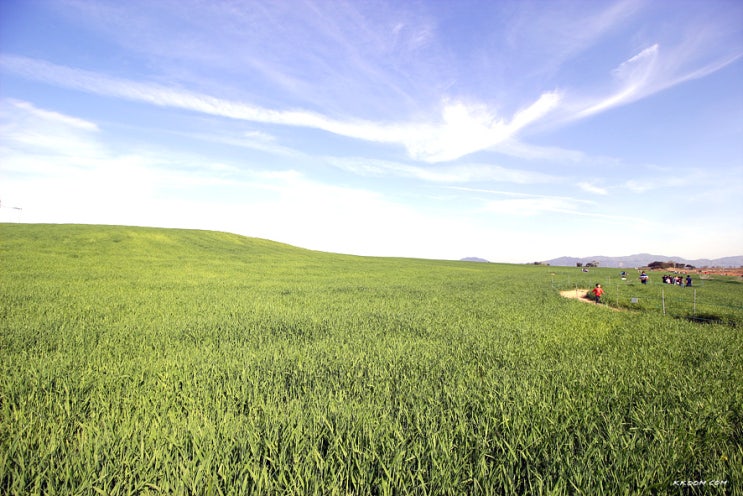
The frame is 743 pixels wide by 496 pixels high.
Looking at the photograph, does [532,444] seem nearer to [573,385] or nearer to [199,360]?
[573,385]

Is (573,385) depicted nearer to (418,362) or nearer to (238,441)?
(418,362)

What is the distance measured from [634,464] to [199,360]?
671cm

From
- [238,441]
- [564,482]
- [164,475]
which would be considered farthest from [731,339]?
[164,475]

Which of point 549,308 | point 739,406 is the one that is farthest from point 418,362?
point 549,308

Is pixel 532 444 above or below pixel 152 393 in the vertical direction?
above

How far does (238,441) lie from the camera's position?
326 centimetres

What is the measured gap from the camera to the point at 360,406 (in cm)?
413

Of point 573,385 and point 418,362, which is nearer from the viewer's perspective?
point 573,385

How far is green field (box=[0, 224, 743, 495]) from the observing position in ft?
9.28

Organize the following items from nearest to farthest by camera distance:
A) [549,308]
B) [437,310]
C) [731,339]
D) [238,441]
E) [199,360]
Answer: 1. [238,441]
2. [199,360]
3. [731,339]
4. [437,310]
5. [549,308]

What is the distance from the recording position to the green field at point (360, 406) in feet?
9.28

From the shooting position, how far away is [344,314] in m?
11.5

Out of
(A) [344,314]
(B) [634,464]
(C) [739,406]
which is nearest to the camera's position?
(B) [634,464]

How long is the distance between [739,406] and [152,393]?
8.49 metres
